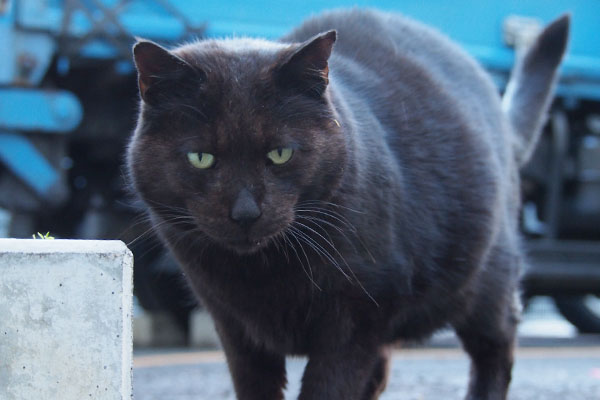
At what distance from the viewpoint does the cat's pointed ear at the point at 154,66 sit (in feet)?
7.47

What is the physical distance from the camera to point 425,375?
4.66m

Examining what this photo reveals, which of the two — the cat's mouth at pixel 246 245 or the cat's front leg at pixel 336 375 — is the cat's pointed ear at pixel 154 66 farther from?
the cat's front leg at pixel 336 375

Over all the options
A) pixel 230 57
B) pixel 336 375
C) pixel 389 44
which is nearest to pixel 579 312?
pixel 389 44

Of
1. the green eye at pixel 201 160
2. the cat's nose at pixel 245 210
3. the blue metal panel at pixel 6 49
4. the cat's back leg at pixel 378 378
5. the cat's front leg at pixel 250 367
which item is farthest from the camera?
the blue metal panel at pixel 6 49

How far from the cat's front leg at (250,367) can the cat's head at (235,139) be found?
421mm

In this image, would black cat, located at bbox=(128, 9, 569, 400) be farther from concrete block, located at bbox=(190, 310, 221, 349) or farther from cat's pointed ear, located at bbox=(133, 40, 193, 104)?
concrete block, located at bbox=(190, 310, 221, 349)

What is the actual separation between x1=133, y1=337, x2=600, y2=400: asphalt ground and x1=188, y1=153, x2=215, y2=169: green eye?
1898mm

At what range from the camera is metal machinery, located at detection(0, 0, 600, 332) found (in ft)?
17.2

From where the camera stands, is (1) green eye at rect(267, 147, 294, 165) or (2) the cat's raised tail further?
(2) the cat's raised tail

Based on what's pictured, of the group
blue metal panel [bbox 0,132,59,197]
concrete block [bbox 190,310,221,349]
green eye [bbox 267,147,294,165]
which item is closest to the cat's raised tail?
green eye [bbox 267,147,294,165]

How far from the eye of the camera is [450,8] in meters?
6.49

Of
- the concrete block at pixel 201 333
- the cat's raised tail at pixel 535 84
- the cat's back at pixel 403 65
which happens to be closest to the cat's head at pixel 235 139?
the cat's back at pixel 403 65

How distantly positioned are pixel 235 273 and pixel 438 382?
86.8 inches

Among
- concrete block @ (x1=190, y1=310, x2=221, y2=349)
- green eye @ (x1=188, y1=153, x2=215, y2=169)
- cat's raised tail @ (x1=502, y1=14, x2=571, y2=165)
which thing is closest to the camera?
green eye @ (x1=188, y1=153, x2=215, y2=169)
